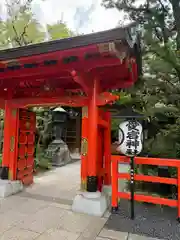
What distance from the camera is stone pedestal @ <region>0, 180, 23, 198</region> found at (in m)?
3.72

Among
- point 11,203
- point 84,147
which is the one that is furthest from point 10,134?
point 84,147

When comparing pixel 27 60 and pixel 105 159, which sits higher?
pixel 27 60

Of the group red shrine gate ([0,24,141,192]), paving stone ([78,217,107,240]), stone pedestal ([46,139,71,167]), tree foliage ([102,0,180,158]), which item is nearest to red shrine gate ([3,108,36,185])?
red shrine gate ([0,24,141,192])

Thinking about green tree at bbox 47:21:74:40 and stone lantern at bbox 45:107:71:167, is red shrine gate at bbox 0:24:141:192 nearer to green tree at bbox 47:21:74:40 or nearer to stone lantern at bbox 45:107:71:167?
stone lantern at bbox 45:107:71:167

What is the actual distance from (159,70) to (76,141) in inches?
322

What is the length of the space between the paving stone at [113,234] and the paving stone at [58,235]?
339mm

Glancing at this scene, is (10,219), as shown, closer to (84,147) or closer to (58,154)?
(84,147)

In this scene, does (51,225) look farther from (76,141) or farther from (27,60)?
(76,141)

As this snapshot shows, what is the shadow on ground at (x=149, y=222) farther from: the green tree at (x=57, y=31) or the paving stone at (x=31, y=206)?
the green tree at (x=57, y=31)

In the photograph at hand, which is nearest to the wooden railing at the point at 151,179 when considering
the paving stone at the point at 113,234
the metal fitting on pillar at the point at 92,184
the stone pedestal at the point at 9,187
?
the metal fitting on pillar at the point at 92,184

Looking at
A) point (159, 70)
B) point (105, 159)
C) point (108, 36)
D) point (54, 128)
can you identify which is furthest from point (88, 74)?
point (54, 128)

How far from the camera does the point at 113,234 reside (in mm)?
2402

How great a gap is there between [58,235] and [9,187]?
6.42ft

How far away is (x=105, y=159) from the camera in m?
4.06
